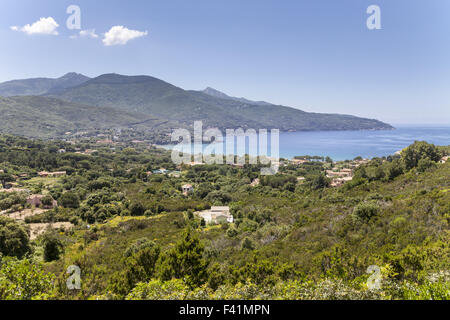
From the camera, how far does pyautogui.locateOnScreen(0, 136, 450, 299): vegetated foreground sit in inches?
218

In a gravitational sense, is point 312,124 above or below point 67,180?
above

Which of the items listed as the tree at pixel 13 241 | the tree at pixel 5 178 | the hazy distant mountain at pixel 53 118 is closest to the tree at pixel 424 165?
the tree at pixel 13 241

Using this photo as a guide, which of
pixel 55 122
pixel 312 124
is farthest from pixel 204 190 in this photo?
pixel 312 124

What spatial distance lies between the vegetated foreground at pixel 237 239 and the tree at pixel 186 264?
3 cm

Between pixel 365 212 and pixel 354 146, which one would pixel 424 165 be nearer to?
pixel 365 212

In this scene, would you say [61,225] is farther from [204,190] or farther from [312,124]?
[312,124]

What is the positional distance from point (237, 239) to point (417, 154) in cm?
2012

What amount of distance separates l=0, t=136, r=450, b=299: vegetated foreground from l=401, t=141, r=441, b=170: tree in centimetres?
10

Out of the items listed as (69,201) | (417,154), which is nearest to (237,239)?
(417,154)

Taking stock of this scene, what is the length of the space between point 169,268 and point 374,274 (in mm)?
5760

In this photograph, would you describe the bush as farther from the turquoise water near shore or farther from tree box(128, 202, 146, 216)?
the turquoise water near shore

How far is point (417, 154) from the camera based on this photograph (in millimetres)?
24266

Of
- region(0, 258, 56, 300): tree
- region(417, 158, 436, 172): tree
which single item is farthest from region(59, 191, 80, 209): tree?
region(417, 158, 436, 172): tree
